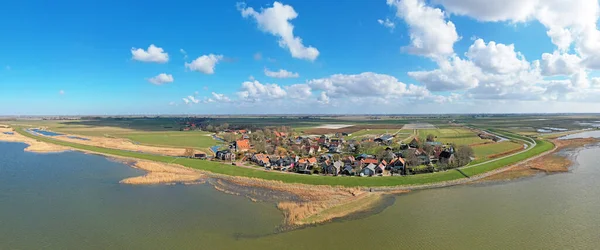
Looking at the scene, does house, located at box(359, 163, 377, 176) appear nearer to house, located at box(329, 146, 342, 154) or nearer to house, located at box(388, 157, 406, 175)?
house, located at box(388, 157, 406, 175)

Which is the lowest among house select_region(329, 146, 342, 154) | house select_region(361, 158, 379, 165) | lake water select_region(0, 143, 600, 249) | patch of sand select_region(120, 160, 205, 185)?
lake water select_region(0, 143, 600, 249)

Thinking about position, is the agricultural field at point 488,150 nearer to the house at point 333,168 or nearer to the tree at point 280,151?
the house at point 333,168

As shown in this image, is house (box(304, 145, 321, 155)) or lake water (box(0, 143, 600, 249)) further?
house (box(304, 145, 321, 155))

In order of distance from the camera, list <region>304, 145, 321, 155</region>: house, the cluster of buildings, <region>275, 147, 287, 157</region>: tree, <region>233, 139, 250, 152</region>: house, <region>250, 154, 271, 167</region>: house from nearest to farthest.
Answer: the cluster of buildings < <region>250, 154, 271, 167</region>: house < <region>275, 147, 287, 157</region>: tree < <region>304, 145, 321, 155</region>: house < <region>233, 139, 250, 152</region>: house

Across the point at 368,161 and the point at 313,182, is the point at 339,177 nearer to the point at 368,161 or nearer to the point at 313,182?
the point at 313,182

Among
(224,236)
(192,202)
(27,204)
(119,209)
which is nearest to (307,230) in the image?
(224,236)

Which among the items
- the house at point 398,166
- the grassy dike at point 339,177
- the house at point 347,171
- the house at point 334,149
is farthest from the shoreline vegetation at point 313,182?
the house at point 334,149

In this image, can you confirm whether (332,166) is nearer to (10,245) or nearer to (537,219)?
(537,219)

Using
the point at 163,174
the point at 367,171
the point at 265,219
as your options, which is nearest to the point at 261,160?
the point at 163,174

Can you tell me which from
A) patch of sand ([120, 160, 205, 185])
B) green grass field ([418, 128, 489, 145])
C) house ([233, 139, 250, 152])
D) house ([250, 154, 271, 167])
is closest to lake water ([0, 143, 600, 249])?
patch of sand ([120, 160, 205, 185])
